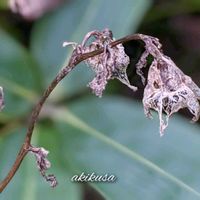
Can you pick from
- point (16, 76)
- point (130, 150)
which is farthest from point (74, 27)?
point (130, 150)

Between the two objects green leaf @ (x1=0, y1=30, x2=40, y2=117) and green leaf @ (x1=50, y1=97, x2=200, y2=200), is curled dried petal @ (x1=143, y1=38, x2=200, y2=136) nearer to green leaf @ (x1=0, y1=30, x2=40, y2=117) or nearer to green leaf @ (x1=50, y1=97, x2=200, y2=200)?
green leaf @ (x1=50, y1=97, x2=200, y2=200)

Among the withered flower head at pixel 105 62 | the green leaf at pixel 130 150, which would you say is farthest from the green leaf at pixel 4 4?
the withered flower head at pixel 105 62

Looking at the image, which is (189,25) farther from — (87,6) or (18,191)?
(18,191)

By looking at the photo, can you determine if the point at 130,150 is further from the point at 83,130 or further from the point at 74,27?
the point at 74,27

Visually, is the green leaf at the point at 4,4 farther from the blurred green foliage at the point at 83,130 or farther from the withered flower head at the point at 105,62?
the withered flower head at the point at 105,62

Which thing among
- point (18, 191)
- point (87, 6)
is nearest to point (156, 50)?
point (18, 191)

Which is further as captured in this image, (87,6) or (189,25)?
(189,25)

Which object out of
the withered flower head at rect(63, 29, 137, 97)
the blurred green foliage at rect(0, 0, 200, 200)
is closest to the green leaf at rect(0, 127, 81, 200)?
the blurred green foliage at rect(0, 0, 200, 200)
